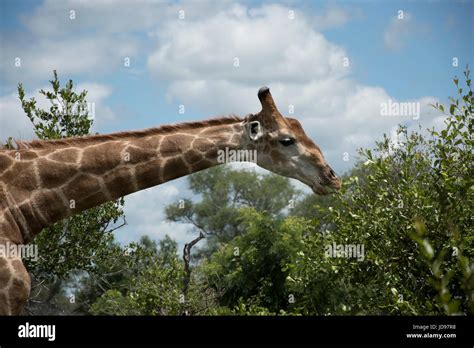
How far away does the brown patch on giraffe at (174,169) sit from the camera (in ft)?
28.2

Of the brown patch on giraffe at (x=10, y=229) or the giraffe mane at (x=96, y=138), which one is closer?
the brown patch on giraffe at (x=10, y=229)

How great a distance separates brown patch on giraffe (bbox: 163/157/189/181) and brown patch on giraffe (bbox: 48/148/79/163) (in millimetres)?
1082

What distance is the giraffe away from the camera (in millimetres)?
7828

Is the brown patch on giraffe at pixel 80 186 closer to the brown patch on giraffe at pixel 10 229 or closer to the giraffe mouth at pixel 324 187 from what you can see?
the brown patch on giraffe at pixel 10 229

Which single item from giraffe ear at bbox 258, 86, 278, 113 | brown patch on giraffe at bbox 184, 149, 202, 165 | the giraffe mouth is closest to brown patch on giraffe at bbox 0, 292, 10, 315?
brown patch on giraffe at bbox 184, 149, 202, 165

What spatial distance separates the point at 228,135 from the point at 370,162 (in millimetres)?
2074

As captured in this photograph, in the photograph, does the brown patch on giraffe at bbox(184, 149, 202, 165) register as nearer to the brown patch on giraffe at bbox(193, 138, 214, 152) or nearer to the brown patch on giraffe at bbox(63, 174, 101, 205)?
the brown patch on giraffe at bbox(193, 138, 214, 152)

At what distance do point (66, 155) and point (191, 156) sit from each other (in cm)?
154

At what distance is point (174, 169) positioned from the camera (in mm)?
8672

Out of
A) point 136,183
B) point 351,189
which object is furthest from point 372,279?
point 136,183

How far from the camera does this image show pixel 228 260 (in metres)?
27.2

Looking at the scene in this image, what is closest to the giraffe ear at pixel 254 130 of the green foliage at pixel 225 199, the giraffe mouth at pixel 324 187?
the giraffe mouth at pixel 324 187
